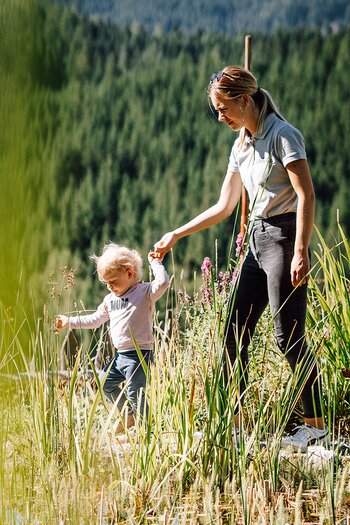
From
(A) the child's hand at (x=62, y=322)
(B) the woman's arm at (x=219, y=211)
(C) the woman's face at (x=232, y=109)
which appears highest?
(C) the woman's face at (x=232, y=109)

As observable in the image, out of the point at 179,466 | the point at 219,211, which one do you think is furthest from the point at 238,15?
the point at 179,466

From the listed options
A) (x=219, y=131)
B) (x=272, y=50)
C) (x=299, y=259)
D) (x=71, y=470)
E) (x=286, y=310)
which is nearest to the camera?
(x=71, y=470)

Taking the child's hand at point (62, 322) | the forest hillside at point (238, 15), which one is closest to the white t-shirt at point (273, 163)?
the child's hand at point (62, 322)

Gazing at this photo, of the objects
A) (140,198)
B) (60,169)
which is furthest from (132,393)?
(140,198)

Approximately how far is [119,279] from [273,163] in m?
0.78

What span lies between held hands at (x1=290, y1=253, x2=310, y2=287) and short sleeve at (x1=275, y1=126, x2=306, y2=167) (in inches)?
10.7

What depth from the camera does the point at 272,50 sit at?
23.4 feet

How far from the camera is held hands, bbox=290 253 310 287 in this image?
201cm

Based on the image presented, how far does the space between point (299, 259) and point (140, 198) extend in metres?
4.84

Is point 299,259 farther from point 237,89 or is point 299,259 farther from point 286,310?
point 237,89

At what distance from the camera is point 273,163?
2.11 m

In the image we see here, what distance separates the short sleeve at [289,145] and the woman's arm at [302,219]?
0.07 feet

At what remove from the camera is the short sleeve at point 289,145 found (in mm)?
2045

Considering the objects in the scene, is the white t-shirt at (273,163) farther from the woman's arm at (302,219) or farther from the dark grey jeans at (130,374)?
the dark grey jeans at (130,374)
